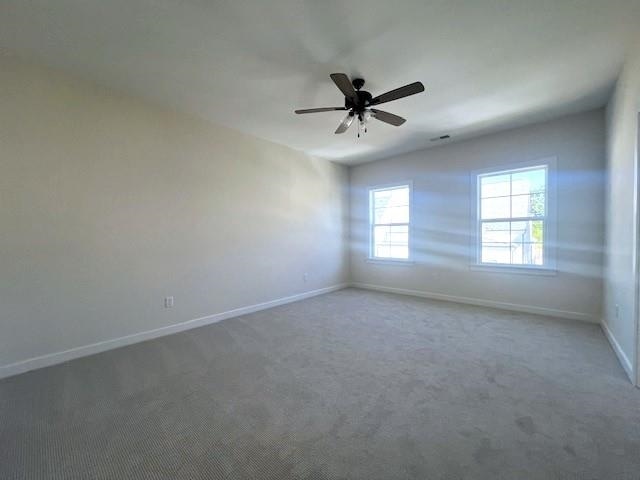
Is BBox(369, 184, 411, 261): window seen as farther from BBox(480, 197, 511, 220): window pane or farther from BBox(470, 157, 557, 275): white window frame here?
BBox(480, 197, 511, 220): window pane

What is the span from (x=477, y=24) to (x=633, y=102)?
4.99 feet

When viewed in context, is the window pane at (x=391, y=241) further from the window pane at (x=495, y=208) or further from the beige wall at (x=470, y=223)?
the window pane at (x=495, y=208)

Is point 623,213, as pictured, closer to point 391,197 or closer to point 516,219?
point 516,219

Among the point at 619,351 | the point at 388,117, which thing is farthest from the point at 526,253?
the point at 388,117

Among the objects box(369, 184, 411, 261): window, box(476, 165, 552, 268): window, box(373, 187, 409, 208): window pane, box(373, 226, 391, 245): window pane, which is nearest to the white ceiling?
box(476, 165, 552, 268): window

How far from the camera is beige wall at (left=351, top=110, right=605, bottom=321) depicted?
3.50 metres

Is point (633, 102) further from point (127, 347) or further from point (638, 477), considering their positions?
point (127, 347)

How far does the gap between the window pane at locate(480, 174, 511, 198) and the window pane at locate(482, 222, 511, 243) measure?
458 mm

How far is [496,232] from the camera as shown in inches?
167

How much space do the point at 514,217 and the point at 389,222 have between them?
2071mm

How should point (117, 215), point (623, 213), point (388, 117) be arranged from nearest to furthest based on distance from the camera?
point (623, 213)
point (388, 117)
point (117, 215)

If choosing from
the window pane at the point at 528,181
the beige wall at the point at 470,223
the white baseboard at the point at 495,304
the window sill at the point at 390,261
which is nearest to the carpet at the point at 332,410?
the white baseboard at the point at 495,304

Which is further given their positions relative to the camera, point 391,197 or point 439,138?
point 391,197

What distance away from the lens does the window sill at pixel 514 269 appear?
3.77 metres
